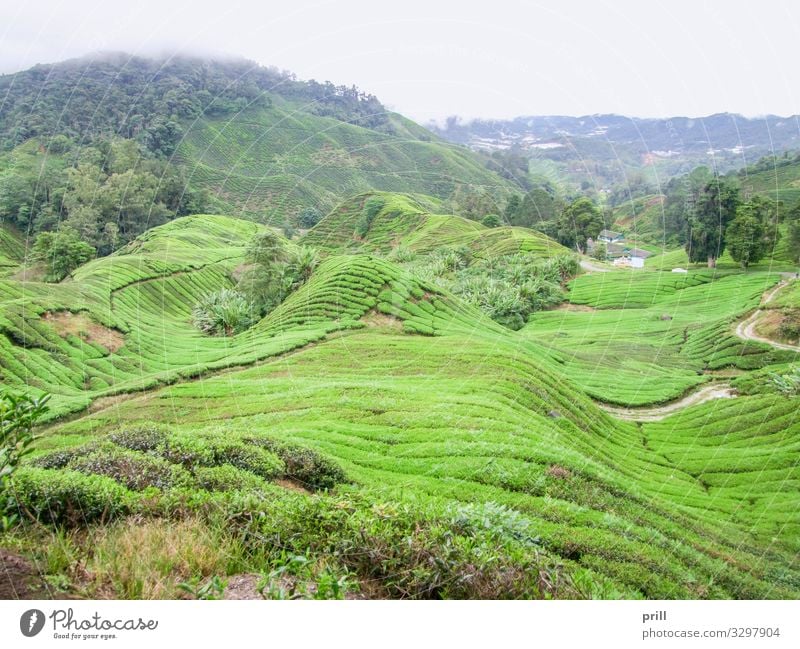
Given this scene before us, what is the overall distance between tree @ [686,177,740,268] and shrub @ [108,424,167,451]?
27.7m

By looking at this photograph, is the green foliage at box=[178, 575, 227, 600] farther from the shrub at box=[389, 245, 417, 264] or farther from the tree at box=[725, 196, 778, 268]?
the tree at box=[725, 196, 778, 268]

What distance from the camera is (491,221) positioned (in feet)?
112

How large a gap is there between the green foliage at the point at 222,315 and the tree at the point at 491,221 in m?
19.3

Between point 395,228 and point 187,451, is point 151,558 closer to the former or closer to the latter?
point 187,451

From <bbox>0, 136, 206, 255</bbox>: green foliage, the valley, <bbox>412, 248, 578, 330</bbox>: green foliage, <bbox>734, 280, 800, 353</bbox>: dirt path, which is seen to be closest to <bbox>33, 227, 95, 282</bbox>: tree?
the valley

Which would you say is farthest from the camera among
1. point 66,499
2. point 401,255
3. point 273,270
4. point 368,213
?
point 401,255

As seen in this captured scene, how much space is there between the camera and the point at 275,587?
4.12 m

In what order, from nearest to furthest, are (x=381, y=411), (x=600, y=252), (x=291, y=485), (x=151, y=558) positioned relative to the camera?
(x=151, y=558), (x=291, y=485), (x=381, y=411), (x=600, y=252)

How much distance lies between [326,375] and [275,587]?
7224mm

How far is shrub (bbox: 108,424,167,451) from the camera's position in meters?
6.01

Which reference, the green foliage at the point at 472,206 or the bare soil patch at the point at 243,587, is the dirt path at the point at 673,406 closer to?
the green foliage at the point at 472,206

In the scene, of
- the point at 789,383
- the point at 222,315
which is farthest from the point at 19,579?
the point at 789,383

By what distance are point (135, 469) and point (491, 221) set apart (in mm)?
31550

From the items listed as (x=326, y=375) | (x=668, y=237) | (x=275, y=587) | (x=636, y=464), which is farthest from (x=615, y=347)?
(x=668, y=237)
